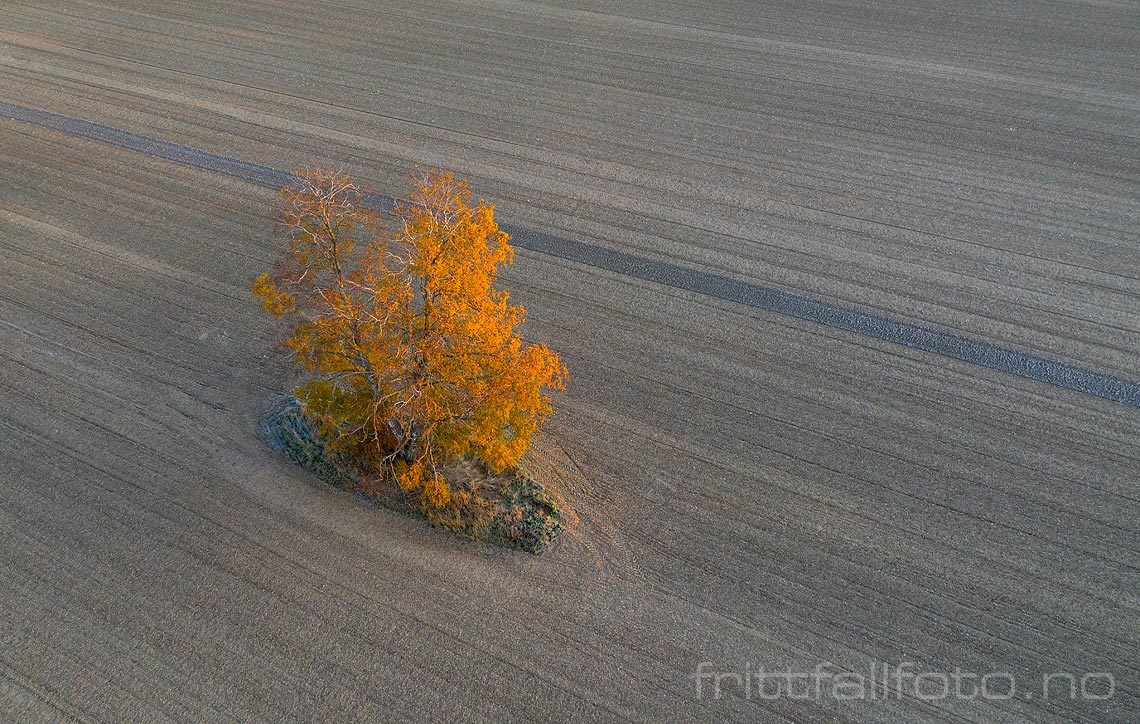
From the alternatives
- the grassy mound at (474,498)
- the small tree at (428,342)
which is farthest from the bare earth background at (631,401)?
the small tree at (428,342)

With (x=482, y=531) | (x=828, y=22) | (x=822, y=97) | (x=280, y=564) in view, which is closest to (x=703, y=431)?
(x=482, y=531)

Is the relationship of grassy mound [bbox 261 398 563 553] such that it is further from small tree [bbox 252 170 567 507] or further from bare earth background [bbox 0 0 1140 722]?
small tree [bbox 252 170 567 507]

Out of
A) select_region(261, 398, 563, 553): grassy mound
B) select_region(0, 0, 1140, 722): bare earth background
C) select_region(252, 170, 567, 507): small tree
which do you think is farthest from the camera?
select_region(261, 398, 563, 553): grassy mound

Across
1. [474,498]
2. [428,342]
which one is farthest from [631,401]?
[428,342]

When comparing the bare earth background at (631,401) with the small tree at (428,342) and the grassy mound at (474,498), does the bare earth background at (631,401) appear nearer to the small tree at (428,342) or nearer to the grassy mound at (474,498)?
the grassy mound at (474,498)

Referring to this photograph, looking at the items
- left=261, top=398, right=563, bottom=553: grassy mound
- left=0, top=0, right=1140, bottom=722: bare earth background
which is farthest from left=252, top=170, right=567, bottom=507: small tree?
left=0, top=0, right=1140, bottom=722: bare earth background

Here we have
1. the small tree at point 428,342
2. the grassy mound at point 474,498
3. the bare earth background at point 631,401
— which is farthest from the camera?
the grassy mound at point 474,498

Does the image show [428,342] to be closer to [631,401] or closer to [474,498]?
[474,498]
